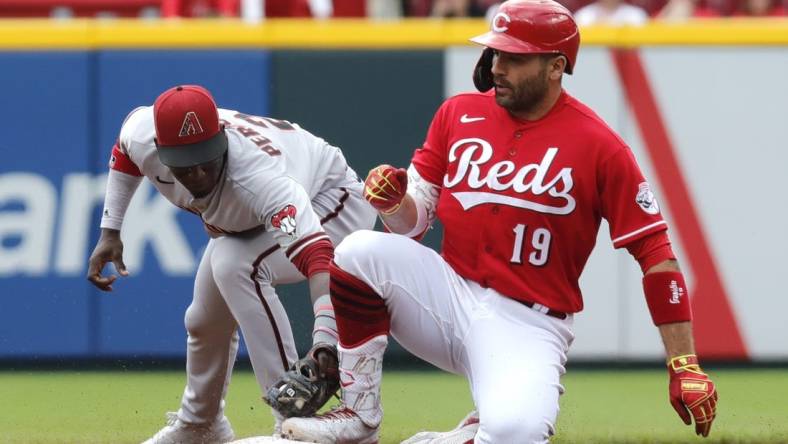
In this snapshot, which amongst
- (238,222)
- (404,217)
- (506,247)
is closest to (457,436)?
(506,247)

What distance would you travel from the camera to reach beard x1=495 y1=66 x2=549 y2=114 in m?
4.75

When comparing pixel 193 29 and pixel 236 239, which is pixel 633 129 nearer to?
pixel 193 29

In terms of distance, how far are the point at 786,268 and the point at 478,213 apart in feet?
11.5

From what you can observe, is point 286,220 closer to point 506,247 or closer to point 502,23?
point 506,247

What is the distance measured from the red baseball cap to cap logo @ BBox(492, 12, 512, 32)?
3.32 feet

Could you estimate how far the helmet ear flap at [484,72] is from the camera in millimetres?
4898

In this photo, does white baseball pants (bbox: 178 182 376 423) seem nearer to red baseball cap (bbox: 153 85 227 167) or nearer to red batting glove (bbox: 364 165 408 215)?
red baseball cap (bbox: 153 85 227 167)

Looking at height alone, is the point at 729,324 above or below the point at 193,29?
below

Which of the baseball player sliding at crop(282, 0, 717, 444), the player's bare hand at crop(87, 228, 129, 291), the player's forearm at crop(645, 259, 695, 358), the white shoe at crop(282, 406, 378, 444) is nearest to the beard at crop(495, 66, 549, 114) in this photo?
the baseball player sliding at crop(282, 0, 717, 444)

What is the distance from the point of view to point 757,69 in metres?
7.76

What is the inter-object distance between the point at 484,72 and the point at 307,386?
1.24 m

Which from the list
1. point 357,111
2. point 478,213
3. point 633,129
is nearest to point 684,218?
point 633,129

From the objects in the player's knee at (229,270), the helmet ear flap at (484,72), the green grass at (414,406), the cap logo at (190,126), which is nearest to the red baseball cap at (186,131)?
the cap logo at (190,126)

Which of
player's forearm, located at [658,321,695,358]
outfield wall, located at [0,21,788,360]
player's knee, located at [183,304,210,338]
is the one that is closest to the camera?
player's forearm, located at [658,321,695,358]
